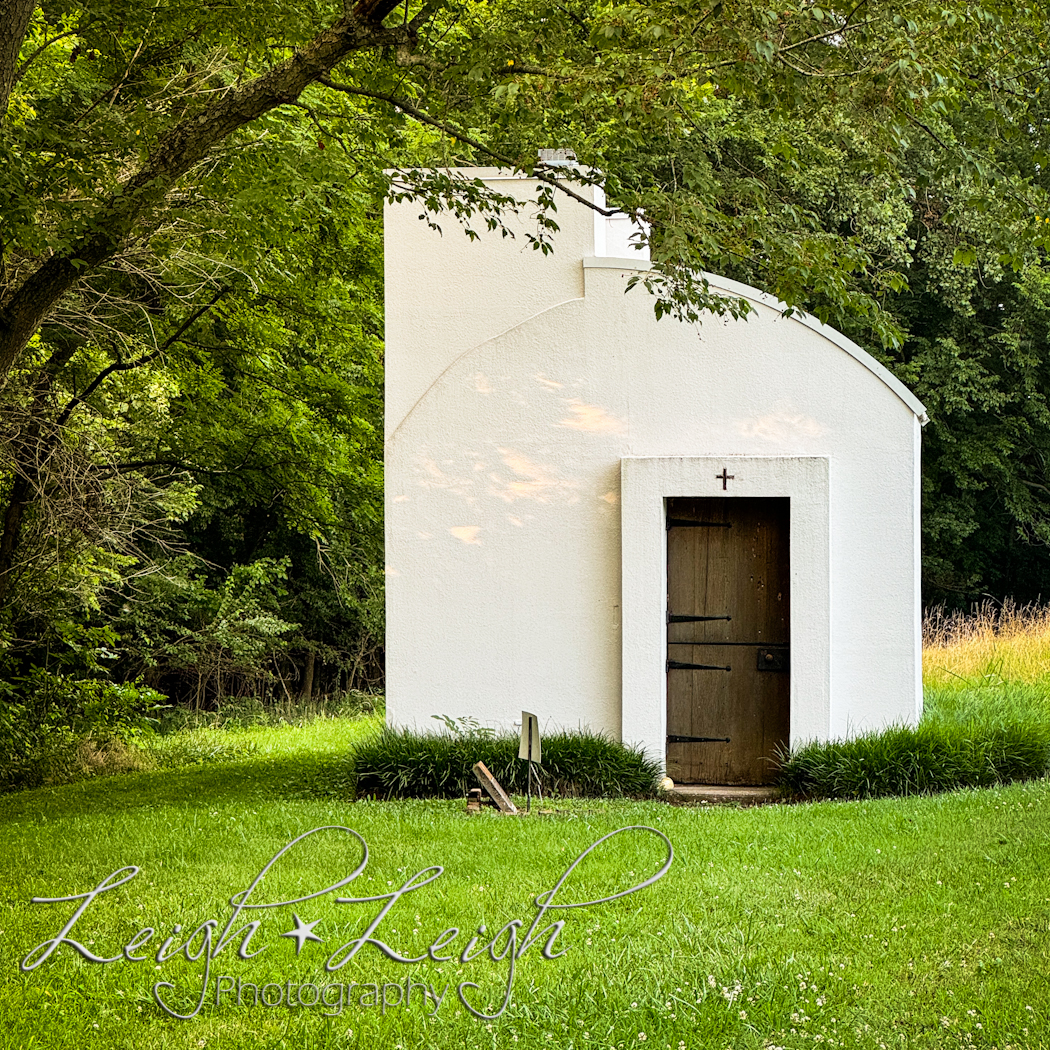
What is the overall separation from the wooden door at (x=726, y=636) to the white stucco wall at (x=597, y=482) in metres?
0.40

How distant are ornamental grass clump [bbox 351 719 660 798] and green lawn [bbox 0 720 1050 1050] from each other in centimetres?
111

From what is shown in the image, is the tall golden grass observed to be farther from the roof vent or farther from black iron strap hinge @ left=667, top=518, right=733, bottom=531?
the roof vent

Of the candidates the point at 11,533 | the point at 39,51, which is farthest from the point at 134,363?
the point at 39,51

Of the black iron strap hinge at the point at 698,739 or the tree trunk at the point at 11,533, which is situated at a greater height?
the tree trunk at the point at 11,533

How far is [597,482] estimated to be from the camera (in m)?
10.1

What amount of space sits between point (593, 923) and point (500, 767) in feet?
14.4

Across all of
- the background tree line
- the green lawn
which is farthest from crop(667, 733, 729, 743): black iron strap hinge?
the background tree line

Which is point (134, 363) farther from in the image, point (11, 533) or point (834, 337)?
point (834, 337)

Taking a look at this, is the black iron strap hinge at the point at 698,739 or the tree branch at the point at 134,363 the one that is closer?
the black iron strap hinge at the point at 698,739

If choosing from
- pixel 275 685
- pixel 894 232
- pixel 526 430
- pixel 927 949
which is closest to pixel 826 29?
pixel 526 430

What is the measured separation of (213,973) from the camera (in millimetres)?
4602

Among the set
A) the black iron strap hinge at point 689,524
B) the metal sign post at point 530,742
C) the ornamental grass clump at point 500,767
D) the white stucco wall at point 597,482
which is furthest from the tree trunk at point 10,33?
the black iron strap hinge at point 689,524

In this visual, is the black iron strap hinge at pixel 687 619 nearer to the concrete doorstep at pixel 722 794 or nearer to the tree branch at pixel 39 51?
the concrete doorstep at pixel 722 794

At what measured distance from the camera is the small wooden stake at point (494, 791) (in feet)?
26.3
